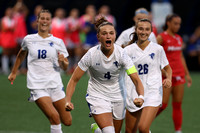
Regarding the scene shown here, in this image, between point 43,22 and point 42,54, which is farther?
point 43,22

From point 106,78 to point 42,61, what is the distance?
1.71 metres

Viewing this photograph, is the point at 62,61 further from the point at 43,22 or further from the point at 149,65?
the point at 149,65

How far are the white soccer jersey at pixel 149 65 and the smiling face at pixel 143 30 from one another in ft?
0.59

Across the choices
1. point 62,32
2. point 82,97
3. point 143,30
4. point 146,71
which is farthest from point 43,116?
point 62,32

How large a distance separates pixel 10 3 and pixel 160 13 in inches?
338

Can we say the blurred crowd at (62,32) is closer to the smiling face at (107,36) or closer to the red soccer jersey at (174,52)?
the red soccer jersey at (174,52)

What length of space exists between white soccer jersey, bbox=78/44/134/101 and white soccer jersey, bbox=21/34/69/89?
4.51ft

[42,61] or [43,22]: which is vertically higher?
[43,22]

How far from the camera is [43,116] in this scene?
13.0 m

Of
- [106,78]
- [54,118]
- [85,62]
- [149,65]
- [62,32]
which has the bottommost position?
[54,118]

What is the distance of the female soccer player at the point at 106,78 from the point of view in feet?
24.3

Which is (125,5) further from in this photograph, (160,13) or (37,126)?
(37,126)

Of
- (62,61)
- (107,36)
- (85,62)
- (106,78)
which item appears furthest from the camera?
(62,61)

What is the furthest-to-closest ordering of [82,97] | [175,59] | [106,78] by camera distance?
[82,97] < [175,59] < [106,78]
